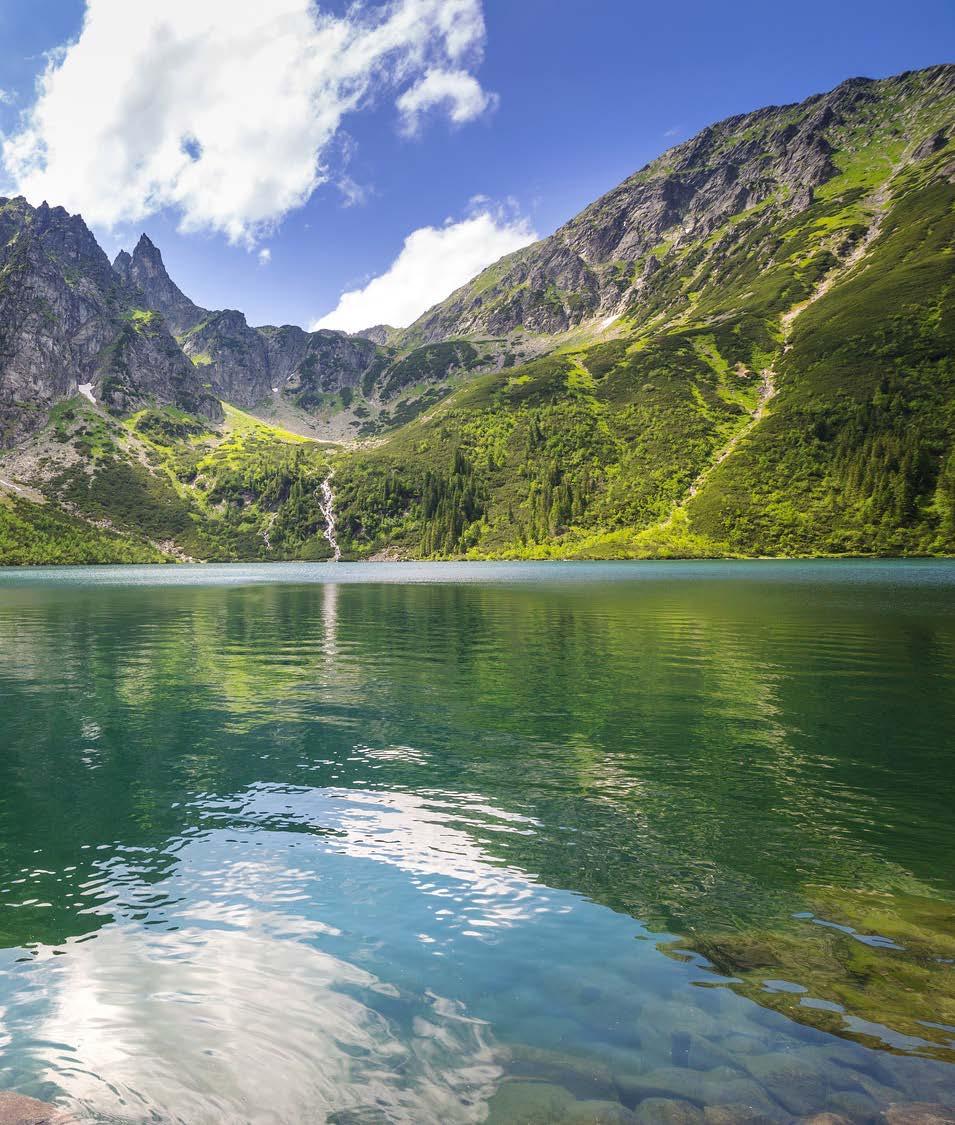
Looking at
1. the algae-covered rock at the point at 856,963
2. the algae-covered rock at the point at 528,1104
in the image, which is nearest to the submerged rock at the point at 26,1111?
the algae-covered rock at the point at 528,1104

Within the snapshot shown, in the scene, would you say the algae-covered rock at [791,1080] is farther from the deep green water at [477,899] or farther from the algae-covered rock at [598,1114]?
the algae-covered rock at [598,1114]

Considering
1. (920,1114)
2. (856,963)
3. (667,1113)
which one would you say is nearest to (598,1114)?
(667,1113)

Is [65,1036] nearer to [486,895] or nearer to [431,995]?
[431,995]

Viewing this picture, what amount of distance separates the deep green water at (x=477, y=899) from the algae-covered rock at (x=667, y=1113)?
6 centimetres

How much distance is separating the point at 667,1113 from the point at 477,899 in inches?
230

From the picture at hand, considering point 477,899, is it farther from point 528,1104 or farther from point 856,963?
A: point 856,963

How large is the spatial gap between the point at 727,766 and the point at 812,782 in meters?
2.33

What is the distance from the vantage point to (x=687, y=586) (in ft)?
326

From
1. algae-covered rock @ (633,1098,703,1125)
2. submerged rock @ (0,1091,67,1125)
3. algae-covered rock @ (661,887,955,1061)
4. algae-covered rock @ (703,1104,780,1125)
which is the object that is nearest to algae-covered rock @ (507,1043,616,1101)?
algae-covered rock @ (633,1098,703,1125)

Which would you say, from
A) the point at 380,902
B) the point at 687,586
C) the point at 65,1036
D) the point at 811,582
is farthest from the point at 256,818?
the point at 811,582

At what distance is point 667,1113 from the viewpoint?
6680mm

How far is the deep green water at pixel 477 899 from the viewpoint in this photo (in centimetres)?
757

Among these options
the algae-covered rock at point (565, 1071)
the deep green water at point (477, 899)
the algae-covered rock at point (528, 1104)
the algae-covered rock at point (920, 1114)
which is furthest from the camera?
the deep green water at point (477, 899)

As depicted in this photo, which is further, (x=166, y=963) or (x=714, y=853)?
(x=714, y=853)
